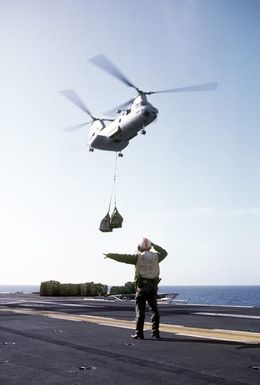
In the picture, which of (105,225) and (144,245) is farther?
(105,225)

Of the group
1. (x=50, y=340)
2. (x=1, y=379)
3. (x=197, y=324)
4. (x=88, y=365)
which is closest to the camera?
(x=1, y=379)

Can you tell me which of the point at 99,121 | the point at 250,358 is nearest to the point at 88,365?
the point at 250,358

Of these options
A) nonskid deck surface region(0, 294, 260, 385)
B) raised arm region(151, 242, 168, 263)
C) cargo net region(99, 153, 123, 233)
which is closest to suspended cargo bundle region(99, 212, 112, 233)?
cargo net region(99, 153, 123, 233)

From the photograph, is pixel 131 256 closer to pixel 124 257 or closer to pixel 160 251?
pixel 124 257

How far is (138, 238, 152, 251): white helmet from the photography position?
9.23 m

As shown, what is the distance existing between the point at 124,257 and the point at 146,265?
567mm

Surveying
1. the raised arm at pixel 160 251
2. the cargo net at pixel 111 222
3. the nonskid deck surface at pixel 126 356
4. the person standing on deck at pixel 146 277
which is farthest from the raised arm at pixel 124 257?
the cargo net at pixel 111 222

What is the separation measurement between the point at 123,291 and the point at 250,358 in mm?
32923

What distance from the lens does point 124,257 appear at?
884 centimetres

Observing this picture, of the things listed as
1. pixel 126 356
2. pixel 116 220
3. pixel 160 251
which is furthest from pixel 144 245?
pixel 116 220

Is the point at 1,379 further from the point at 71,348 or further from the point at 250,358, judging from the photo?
the point at 250,358

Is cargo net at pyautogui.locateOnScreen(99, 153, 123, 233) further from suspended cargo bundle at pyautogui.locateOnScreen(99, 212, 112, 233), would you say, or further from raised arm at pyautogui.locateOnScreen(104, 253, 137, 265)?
raised arm at pyautogui.locateOnScreen(104, 253, 137, 265)

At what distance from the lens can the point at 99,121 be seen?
4209 cm

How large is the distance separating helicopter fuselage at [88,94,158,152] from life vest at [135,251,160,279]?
24.2m
